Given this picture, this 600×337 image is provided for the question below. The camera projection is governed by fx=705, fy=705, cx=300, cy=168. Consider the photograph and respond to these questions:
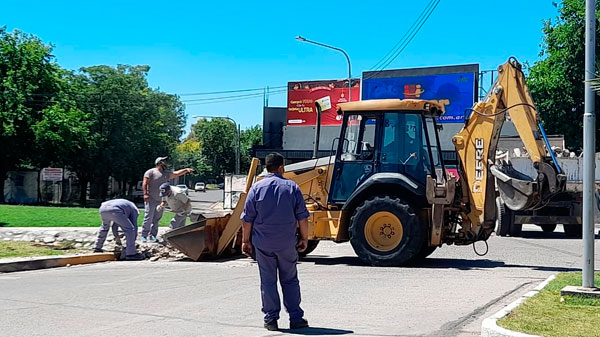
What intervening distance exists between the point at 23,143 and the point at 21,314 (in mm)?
37586

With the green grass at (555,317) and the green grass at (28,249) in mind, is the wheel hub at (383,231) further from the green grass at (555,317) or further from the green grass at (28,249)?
the green grass at (28,249)

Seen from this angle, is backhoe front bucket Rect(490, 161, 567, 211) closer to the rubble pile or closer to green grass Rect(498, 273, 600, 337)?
Answer: green grass Rect(498, 273, 600, 337)

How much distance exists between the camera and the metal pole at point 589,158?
8094 millimetres

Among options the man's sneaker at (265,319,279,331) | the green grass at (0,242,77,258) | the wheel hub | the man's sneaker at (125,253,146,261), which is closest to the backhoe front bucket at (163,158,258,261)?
the man's sneaker at (125,253,146,261)

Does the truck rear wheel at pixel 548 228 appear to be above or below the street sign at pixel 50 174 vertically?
below

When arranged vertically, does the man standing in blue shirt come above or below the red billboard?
below

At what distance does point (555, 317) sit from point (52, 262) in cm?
923

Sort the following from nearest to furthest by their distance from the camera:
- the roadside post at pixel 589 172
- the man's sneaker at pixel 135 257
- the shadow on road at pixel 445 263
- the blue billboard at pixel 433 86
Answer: the roadside post at pixel 589 172, the shadow on road at pixel 445 263, the man's sneaker at pixel 135 257, the blue billboard at pixel 433 86

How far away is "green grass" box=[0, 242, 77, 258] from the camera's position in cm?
1346

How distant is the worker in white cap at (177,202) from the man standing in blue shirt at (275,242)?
23.9 feet

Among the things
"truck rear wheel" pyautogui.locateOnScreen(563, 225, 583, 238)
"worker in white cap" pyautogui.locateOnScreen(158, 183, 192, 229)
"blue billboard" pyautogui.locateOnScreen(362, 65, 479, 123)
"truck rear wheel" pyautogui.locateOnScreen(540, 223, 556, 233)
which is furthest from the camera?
"blue billboard" pyautogui.locateOnScreen(362, 65, 479, 123)

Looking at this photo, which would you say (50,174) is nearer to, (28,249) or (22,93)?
(22,93)

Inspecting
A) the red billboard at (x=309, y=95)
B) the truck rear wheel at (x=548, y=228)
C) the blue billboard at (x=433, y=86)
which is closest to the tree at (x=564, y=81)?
the blue billboard at (x=433, y=86)

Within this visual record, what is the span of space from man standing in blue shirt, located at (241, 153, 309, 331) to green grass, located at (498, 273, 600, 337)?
6.57ft
